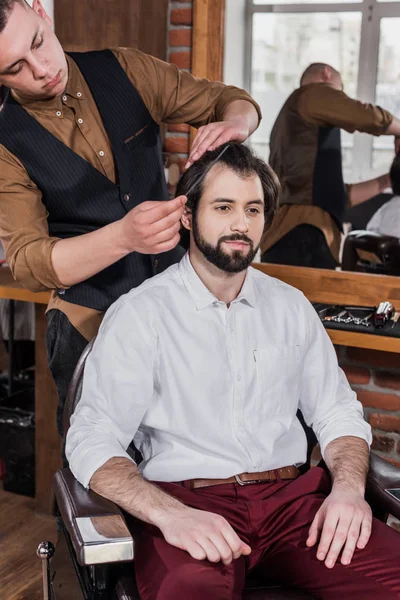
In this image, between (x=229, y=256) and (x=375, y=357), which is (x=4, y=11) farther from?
(x=375, y=357)

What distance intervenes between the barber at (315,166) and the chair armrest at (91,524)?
1.63 m

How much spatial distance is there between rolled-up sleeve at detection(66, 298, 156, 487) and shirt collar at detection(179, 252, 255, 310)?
16cm

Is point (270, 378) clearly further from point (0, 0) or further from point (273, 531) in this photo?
point (0, 0)

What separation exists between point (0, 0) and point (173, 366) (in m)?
0.97

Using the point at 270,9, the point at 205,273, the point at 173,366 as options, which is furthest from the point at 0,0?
the point at 270,9

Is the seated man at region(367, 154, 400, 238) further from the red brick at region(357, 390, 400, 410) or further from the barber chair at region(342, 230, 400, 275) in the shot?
the red brick at region(357, 390, 400, 410)

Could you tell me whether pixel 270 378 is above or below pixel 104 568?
above

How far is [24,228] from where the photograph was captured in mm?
1959

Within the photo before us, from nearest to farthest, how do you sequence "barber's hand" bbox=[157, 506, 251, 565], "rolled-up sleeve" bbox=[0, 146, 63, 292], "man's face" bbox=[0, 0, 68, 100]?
"barber's hand" bbox=[157, 506, 251, 565], "man's face" bbox=[0, 0, 68, 100], "rolled-up sleeve" bbox=[0, 146, 63, 292]

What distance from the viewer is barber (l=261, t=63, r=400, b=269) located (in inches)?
120

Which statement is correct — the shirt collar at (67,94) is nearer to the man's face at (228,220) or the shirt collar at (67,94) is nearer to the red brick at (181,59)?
the man's face at (228,220)

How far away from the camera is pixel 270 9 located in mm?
3131

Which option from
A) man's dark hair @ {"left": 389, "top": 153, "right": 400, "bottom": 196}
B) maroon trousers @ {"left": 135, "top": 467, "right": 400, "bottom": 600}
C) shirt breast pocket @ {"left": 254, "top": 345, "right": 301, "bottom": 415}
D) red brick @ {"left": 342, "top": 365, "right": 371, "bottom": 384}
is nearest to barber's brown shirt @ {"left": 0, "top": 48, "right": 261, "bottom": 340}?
shirt breast pocket @ {"left": 254, "top": 345, "right": 301, "bottom": 415}

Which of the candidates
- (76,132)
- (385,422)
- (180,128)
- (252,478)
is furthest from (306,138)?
(252,478)
